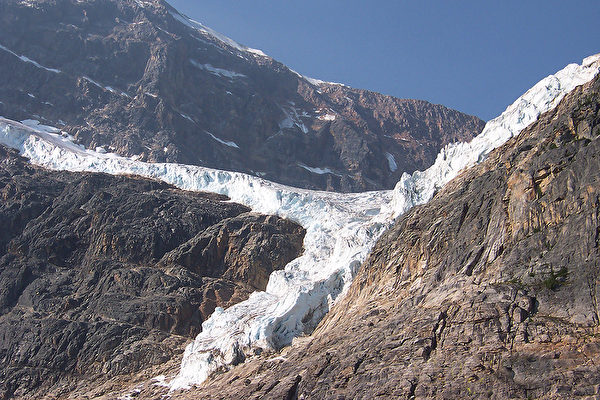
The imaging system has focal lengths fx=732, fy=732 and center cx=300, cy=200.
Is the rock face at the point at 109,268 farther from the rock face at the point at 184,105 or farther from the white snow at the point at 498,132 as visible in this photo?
the rock face at the point at 184,105

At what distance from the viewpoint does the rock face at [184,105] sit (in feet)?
404

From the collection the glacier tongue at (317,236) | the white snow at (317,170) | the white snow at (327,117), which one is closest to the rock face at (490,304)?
the glacier tongue at (317,236)

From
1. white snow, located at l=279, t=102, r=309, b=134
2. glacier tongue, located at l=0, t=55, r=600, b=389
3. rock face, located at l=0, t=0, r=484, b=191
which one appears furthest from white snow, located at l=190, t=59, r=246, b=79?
glacier tongue, located at l=0, t=55, r=600, b=389

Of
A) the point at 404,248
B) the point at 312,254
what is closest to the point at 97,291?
the point at 312,254

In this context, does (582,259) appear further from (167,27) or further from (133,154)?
(167,27)

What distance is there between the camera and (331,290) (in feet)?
171

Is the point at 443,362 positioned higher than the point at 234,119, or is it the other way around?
the point at 234,119

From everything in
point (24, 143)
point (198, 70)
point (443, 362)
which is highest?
point (198, 70)

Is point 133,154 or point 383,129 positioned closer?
point 133,154

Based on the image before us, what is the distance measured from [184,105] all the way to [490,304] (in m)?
113

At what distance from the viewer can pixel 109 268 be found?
67.2m

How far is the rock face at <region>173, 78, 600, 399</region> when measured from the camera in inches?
1088

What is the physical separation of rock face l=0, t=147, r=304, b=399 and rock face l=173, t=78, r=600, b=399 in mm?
15934

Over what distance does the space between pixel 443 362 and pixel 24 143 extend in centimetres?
7739
